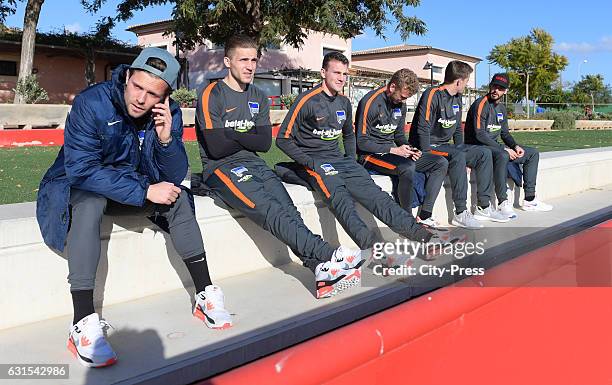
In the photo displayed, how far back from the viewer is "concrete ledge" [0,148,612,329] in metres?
3.08

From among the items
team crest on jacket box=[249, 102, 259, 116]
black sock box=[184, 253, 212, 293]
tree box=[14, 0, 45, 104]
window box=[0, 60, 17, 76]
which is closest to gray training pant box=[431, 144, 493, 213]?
team crest on jacket box=[249, 102, 259, 116]

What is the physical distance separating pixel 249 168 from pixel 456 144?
10.5 feet

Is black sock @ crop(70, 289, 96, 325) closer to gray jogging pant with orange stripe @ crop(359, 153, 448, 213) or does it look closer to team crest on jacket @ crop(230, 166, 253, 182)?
team crest on jacket @ crop(230, 166, 253, 182)

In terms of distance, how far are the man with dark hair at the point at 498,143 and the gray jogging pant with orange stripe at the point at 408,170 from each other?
49.2 inches

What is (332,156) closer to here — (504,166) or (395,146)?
(395,146)

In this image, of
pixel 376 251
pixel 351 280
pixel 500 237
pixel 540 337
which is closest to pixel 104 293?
pixel 351 280

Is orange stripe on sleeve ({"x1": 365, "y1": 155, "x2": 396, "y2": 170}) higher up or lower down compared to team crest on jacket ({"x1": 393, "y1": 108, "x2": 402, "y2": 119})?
lower down

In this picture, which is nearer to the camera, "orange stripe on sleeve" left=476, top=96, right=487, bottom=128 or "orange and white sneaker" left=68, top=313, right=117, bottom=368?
"orange and white sneaker" left=68, top=313, right=117, bottom=368

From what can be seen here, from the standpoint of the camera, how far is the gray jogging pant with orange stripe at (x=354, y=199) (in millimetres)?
4402

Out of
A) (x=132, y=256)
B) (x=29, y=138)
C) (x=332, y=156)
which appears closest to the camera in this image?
(x=132, y=256)

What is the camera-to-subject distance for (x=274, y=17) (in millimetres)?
24781

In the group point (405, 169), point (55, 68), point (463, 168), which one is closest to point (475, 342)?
point (405, 169)

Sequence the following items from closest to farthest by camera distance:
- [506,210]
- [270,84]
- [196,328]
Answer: [196,328], [506,210], [270,84]

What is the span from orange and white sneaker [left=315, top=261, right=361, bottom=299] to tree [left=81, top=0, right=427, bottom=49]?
20.9 m
